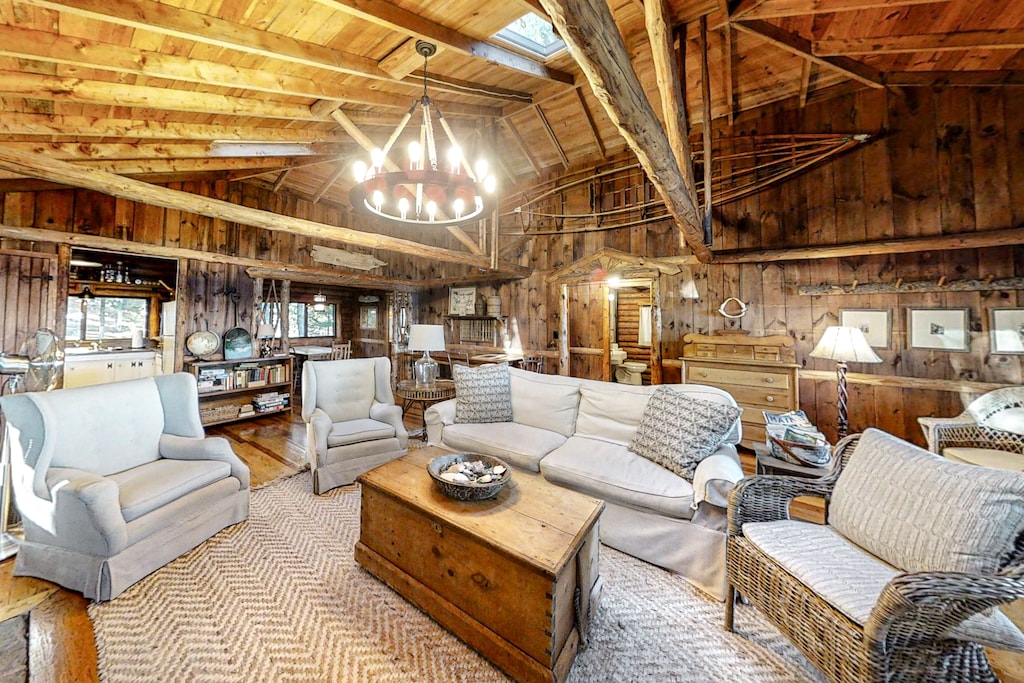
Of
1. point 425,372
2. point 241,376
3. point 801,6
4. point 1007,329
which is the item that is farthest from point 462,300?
point 1007,329

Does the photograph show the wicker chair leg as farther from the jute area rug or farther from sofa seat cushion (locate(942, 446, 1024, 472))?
sofa seat cushion (locate(942, 446, 1024, 472))

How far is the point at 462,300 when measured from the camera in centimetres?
646

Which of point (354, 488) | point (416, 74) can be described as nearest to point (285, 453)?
point (354, 488)

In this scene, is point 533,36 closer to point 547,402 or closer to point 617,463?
point 547,402

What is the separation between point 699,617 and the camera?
173 cm

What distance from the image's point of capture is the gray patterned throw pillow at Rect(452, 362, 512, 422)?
3107 millimetres

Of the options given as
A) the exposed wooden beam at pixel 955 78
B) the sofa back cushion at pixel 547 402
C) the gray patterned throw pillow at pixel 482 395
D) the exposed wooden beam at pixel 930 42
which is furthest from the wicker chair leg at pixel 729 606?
the exposed wooden beam at pixel 955 78

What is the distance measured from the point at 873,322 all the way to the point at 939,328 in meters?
0.43

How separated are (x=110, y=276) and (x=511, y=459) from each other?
6245mm

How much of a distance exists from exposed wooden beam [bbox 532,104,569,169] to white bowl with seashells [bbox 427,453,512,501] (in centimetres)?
A: 417

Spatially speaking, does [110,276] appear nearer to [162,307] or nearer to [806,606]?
[162,307]

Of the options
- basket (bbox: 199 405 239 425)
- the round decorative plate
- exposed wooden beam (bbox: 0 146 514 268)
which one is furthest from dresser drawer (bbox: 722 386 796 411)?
the round decorative plate

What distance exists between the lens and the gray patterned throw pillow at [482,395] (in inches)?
122

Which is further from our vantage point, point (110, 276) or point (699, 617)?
point (110, 276)
